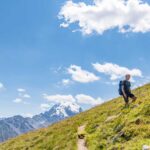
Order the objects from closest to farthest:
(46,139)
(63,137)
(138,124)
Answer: (138,124) < (63,137) < (46,139)

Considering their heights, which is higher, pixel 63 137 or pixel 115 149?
pixel 63 137

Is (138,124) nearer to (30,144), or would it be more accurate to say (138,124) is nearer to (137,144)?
(137,144)

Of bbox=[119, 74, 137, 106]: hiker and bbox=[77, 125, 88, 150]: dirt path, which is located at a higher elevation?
bbox=[119, 74, 137, 106]: hiker

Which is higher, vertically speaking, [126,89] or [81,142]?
[126,89]

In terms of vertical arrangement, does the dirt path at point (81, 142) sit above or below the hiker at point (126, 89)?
below

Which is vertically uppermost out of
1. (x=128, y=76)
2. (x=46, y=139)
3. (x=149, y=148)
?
(x=128, y=76)

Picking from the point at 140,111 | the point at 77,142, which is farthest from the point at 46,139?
the point at 140,111

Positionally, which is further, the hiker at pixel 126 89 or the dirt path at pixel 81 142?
the hiker at pixel 126 89

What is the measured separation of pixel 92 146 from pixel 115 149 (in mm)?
4699

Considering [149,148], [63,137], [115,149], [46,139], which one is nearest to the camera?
[149,148]

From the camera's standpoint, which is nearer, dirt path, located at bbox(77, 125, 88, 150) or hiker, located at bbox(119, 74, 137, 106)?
dirt path, located at bbox(77, 125, 88, 150)

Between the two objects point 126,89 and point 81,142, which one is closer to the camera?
point 81,142

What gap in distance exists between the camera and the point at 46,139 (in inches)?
1422

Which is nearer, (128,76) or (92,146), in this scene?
(92,146)
